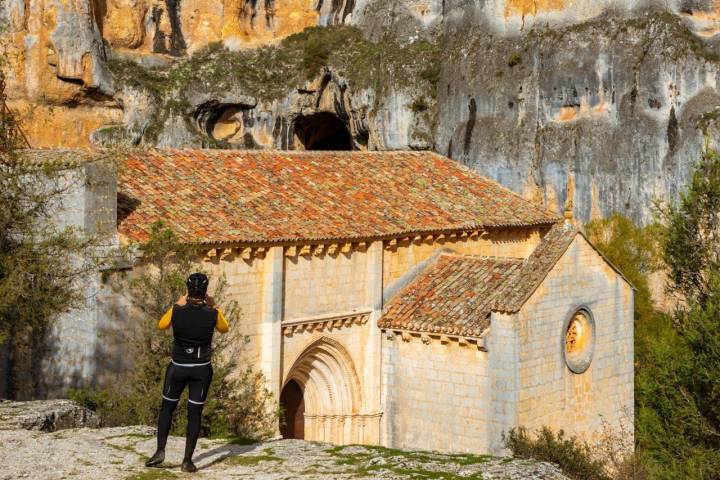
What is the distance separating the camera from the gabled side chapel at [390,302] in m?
20.5

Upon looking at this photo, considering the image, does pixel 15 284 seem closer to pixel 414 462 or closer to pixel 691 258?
pixel 414 462

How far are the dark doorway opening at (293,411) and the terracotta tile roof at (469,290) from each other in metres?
2.56

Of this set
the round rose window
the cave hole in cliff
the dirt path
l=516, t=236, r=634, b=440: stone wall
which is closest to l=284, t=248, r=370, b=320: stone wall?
l=516, t=236, r=634, b=440: stone wall

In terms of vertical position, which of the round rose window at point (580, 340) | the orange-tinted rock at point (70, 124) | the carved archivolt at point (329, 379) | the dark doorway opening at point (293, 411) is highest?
the orange-tinted rock at point (70, 124)

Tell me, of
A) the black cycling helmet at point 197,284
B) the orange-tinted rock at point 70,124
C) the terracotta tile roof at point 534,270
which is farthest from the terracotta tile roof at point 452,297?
the orange-tinted rock at point 70,124

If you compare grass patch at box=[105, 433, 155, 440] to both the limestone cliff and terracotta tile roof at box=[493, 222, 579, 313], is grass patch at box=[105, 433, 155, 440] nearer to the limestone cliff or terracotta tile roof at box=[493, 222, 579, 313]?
terracotta tile roof at box=[493, 222, 579, 313]

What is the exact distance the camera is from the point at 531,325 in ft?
67.8

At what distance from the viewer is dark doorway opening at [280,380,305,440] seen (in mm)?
23547

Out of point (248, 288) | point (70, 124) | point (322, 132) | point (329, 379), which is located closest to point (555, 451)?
point (329, 379)

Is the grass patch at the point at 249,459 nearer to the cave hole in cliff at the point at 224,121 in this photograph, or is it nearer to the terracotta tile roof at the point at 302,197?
the terracotta tile roof at the point at 302,197

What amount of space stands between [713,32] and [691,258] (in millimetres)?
10379

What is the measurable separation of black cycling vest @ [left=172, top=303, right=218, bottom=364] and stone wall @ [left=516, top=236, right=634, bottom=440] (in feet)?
35.1

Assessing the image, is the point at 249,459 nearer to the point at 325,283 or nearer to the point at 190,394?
the point at 190,394

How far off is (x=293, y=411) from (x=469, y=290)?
480cm
